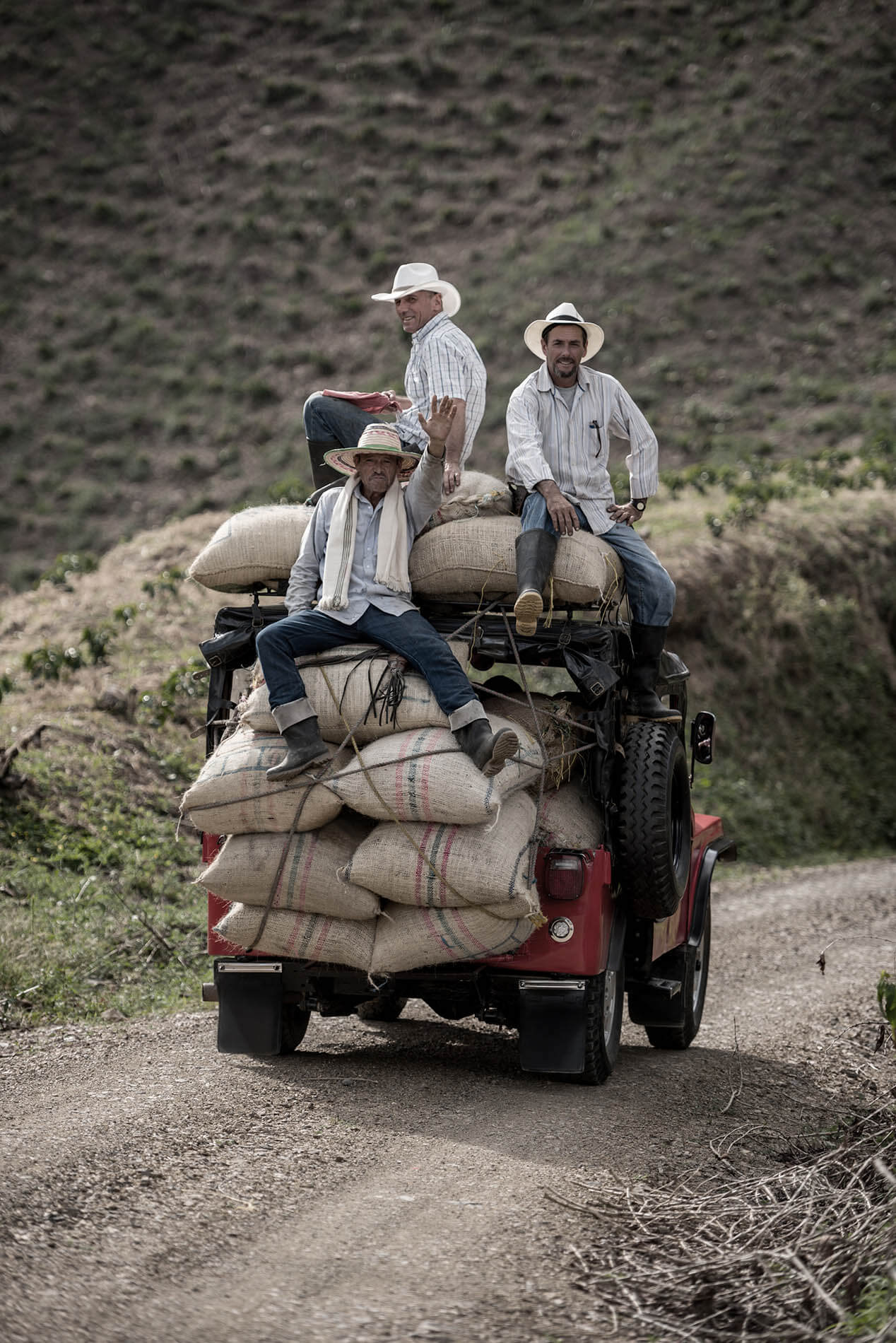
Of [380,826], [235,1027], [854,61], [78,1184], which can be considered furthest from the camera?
[854,61]

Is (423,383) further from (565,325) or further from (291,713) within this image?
(291,713)

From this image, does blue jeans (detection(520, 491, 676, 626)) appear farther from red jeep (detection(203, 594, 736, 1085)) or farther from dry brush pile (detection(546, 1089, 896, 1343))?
dry brush pile (detection(546, 1089, 896, 1343))

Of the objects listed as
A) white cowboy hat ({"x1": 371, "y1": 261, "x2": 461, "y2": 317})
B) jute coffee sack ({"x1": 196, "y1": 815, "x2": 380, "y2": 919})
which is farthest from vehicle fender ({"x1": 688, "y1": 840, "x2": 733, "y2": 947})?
white cowboy hat ({"x1": 371, "y1": 261, "x2": 461, "y2": 317})

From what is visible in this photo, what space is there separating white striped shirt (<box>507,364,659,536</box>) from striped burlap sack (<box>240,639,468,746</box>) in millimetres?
1475

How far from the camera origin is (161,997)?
8672 mm

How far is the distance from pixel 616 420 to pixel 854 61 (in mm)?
38407

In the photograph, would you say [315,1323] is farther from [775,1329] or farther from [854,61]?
[854,61]

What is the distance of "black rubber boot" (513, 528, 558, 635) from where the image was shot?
641 centimetres

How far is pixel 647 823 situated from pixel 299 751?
1735 millimetres

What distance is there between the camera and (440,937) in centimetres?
609

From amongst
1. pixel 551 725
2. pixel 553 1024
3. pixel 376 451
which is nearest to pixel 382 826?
pixel 551 725

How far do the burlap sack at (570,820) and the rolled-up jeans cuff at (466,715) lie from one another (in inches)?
19.8

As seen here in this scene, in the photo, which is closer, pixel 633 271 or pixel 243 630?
pixel 243 630

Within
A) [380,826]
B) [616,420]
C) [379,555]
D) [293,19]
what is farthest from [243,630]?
[293,19]
